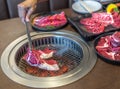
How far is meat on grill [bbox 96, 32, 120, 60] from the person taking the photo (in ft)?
2.88

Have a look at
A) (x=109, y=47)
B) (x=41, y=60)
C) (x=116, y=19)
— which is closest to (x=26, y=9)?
(x=41, y=60)

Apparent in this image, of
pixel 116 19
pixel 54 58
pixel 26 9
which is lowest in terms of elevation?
pixel 54 58

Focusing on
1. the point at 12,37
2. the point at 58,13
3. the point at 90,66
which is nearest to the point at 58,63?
the point at 90,66

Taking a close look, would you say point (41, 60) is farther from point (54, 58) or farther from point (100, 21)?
point (100, 21)

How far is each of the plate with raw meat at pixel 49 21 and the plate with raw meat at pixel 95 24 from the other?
6 centimetres

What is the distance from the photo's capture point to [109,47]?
0.93 metres

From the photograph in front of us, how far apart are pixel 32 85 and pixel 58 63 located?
218mm

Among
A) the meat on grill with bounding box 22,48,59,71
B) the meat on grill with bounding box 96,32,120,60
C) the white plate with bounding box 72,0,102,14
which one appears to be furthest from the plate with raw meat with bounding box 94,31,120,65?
the white plate with bounding box 72,0,102,14

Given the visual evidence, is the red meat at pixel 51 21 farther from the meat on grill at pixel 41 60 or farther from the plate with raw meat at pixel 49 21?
the meat on grill at pixel 41 60

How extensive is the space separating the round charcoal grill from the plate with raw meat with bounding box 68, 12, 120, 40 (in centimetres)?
5

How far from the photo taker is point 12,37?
108 centimetres

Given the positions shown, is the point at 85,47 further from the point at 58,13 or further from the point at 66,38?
the point at 58,13

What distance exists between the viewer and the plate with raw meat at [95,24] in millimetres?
1020

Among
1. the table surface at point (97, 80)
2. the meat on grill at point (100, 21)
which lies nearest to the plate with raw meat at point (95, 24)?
the meat on grill at point (100, 21)
